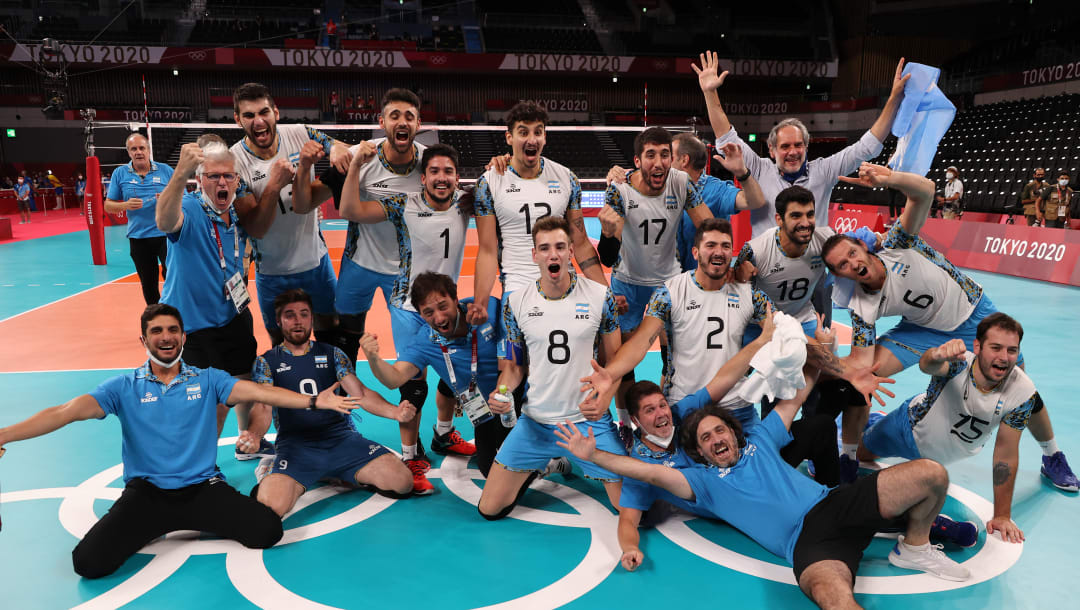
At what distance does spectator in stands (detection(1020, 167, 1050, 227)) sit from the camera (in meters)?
18.0

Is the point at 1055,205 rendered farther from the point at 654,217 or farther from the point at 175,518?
the point at 175,518

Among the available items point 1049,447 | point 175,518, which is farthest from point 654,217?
point 175,518

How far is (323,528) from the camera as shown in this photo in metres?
4.99

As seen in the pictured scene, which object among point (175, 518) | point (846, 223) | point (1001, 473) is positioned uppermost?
point (846, 223)

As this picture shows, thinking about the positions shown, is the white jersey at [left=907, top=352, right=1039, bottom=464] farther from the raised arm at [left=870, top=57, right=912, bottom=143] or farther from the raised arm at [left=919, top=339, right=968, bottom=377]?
the raised arm at [left=870, top=57, right=912, bottom=143]

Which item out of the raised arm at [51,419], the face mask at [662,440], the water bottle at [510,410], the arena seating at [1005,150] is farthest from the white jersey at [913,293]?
the arena seating at [1005,150]

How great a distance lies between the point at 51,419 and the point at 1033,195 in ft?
69.2

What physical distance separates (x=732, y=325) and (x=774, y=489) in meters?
1.36

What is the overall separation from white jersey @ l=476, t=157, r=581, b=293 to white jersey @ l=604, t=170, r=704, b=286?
491 millimetres

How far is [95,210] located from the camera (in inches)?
Answer: 643

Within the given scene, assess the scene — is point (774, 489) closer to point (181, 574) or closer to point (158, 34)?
point (181, 574)

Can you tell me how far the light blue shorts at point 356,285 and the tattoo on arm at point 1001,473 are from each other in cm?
478

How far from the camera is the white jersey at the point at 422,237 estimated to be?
597 cm

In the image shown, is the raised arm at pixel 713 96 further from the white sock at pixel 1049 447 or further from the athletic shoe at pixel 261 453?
the athletic shoe at pixel 261 453
